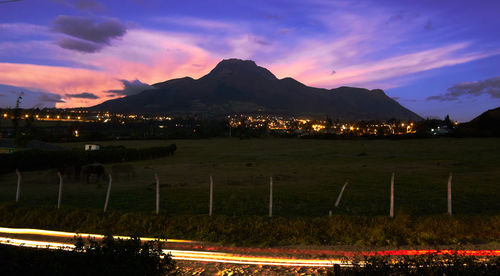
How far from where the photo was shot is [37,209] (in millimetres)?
13094

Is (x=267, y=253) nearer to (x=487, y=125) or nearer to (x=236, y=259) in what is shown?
(x=236, y=259)

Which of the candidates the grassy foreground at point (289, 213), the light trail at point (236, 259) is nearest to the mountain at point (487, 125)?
the grassy foreground at point (289, 213)

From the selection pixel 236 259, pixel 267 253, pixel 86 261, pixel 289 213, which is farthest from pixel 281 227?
pixel 86 261

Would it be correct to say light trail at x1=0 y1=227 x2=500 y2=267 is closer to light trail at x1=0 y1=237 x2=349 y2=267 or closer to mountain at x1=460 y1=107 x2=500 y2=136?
light trail at x1=0 y1=237 x2=349 y2=267

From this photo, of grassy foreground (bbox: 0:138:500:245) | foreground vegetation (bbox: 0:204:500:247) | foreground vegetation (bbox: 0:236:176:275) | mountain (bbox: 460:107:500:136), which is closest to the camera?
foreground vegetation (bbox: 0:236:176:275)

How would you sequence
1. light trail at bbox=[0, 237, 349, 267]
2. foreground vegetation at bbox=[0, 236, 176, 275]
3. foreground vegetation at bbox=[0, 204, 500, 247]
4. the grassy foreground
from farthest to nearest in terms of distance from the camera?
the grassy foreground, foreground vegetation at bbox=[0, 204, 500, 247], light trail at bbox=[0, 237, 349, 267], foreground vegetation at bbox=[0, 236, 176, 275]

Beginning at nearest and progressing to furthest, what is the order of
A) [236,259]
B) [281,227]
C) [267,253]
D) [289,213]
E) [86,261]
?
[86,261] → [236,259] → [267,253] → [281,227] → [289,213]

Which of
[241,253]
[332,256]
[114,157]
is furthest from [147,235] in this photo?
[114,157]

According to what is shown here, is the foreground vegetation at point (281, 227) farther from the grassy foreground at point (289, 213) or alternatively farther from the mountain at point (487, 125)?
the mountain at point (487, 125)

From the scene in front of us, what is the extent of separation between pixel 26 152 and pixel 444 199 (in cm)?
3863

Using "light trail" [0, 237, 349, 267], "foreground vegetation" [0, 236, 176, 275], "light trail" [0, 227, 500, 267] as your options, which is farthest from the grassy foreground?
"foreground vegetation" [0, 236, 176, 275]

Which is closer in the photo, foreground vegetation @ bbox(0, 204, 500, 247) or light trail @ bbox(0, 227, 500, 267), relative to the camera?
light trail @ bbox(0, 227, 500, 267)

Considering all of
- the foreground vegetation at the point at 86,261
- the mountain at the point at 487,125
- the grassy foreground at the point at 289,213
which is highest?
the mountain at the point at 487,125

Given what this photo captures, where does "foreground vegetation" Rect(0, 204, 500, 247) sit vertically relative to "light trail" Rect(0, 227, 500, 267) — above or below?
above
